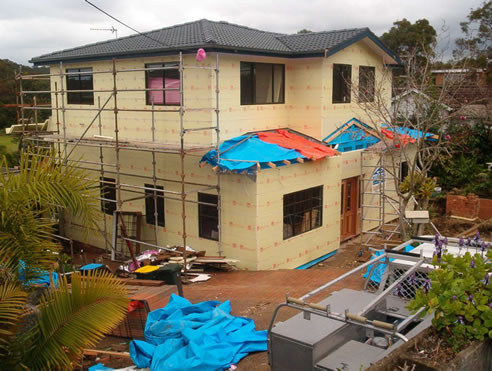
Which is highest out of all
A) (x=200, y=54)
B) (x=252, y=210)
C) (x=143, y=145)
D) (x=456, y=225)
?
(x=200, y=54)

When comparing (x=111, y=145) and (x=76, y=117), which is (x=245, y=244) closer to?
(x=111, y=145)

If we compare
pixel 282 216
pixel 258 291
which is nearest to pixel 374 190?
pixel 282 216

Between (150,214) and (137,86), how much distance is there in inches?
164

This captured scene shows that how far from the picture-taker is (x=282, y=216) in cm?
1418

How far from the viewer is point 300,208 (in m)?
15.0

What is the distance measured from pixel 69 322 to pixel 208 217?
9.80m

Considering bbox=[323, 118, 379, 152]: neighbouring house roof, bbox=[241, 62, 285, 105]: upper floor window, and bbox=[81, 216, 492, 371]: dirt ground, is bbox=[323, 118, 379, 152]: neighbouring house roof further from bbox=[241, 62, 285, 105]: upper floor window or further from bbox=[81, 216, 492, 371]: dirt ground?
bbox=[81, 216, 492, 371]: dirt ground

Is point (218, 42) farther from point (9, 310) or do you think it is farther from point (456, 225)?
point (456, 225)

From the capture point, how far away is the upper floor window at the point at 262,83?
50.0 feet

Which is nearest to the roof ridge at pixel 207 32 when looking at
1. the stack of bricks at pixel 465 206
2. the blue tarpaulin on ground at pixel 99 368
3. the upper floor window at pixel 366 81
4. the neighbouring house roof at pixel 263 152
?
the neighbouring house roof at pixel 263 152

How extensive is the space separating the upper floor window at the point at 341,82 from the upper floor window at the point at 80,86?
28.0 ft

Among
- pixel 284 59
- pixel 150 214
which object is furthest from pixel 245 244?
pixel 284 59

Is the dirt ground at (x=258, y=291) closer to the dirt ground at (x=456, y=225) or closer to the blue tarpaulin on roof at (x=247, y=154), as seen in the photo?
the blue tarpaulin on roof at (x=247, y=154)

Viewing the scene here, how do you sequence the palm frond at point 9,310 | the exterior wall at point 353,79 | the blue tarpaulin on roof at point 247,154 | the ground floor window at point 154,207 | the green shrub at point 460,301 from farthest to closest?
1. the exterior wall at point 353,79
2. the ground floor window at point 154,207
3. the blue tarpaulin on roof at point 247,154
4. the palm frond at point 9,310
5. the green shrub at point 460,301
